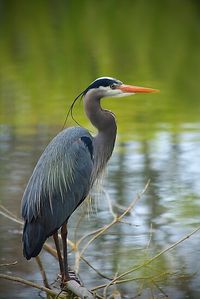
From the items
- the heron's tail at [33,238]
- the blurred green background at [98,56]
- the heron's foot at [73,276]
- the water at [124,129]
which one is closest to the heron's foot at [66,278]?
the heron's foot at [73,276]

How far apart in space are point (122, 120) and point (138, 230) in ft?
13.9

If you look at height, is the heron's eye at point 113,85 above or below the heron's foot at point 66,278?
above

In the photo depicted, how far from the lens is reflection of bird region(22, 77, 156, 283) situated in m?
3.97

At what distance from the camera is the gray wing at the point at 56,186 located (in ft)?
13.0

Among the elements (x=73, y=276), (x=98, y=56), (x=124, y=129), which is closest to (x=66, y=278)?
(x=73, y=276)

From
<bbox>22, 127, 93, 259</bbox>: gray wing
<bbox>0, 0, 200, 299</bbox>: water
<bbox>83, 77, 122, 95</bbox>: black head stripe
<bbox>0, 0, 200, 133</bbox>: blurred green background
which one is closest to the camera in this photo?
<bbox>22, 127, 93, 259</bbox>: gray wing

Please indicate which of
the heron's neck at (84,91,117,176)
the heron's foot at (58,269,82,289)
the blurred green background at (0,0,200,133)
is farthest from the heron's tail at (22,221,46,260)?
the blurred green background at (0,0,200,133)

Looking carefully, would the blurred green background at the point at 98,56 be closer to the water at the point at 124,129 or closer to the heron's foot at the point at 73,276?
the water at the point at 124,129

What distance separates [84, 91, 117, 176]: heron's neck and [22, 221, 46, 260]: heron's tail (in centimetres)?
43

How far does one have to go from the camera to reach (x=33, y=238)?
3971 mm

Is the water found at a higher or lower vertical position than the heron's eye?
lower

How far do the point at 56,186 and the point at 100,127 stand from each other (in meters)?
0.35

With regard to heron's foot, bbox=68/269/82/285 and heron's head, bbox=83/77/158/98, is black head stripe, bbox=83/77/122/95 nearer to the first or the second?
heron's head, bbox=83/77/158/98

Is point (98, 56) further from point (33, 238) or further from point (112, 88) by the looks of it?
point (33, 238)
